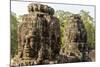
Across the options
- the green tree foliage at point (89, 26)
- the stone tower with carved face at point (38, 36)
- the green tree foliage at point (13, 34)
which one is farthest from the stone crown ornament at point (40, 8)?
the green tree foliage at point (89, 26)

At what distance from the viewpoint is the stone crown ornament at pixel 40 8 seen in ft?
8.79

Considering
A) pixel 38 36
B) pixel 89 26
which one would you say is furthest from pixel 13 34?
pixel 89 26

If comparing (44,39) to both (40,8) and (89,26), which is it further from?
(89,26)

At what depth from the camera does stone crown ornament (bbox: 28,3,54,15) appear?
2.68m

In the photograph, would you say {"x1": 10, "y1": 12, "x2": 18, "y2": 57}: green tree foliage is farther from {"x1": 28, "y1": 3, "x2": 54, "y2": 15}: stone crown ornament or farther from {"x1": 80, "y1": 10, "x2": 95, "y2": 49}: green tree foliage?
{"x1": 80, "y1": 10, "x2": 95, "y2": 49}: green tree foliage

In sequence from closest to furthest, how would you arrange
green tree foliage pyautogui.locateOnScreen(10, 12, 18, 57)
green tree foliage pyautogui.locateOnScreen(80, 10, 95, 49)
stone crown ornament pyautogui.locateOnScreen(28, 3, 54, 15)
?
green tree foliage pyautogui.locateOnScreen(10, 12, 18, 57)
stone crown ornament pyautogui.locateOnScreen(28, 3, 54, 15)
green tree foliage pyautogui.locateOnScreen(80, 10, 95, 49)

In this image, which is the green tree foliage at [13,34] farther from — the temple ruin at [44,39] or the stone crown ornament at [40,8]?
the stone crown ornament at [40,8]

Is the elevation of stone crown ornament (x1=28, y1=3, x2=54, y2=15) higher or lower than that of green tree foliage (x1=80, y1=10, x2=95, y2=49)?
higher

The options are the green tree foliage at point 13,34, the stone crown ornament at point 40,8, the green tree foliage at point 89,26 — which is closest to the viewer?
the green tree foliage at point 13,34

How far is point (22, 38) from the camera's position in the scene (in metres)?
2.63

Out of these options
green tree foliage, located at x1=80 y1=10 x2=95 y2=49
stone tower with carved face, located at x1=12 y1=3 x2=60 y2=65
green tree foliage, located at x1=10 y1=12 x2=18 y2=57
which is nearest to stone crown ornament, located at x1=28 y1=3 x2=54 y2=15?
stone tower with carved face, located at x1=12 y1=3 x2=60 y2=65

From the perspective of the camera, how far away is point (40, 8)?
2.72m
